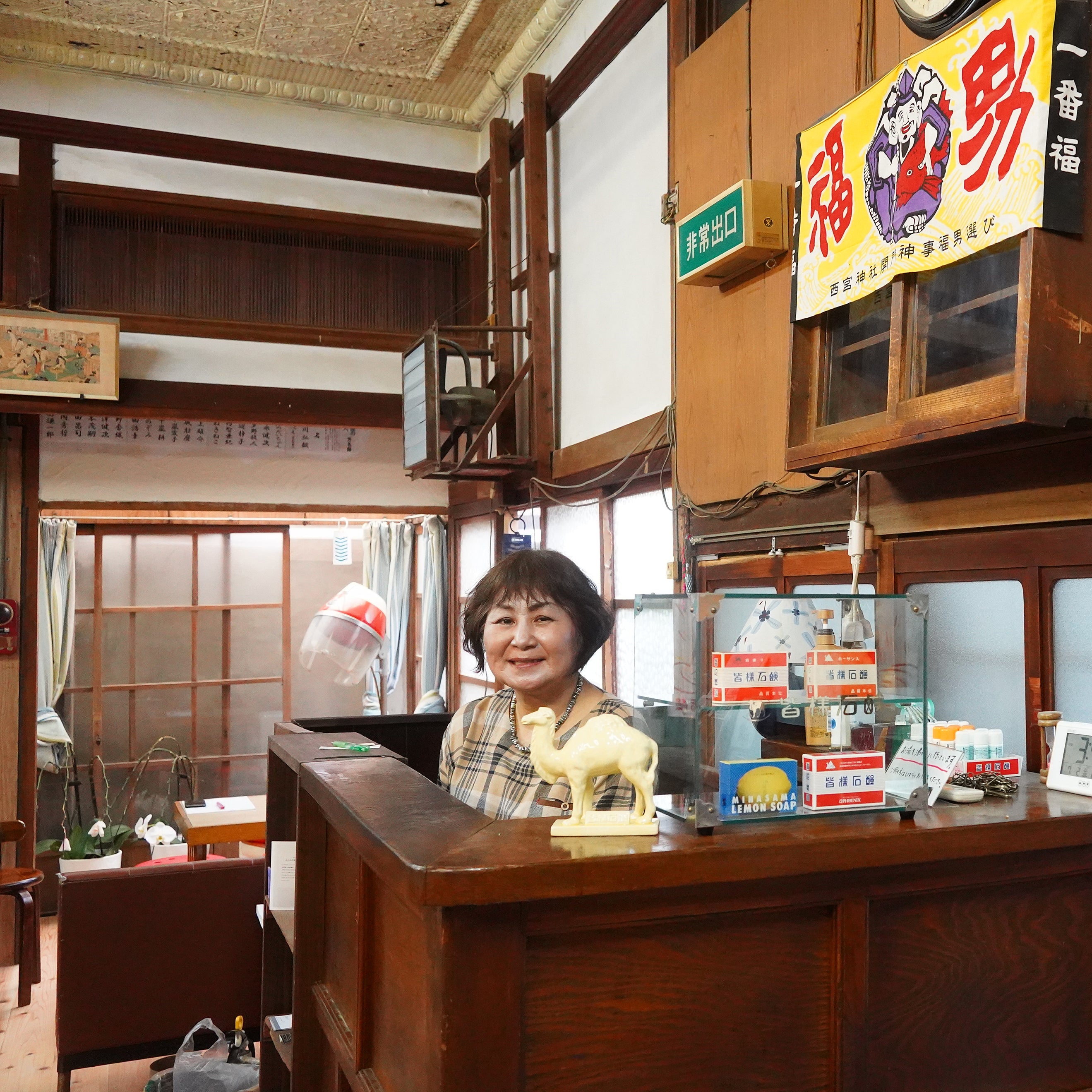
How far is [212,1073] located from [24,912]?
2.01 meters

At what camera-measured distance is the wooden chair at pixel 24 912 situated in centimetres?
440

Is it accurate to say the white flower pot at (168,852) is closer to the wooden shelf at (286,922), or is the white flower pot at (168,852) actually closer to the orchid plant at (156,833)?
the orchid plant at (156,833)

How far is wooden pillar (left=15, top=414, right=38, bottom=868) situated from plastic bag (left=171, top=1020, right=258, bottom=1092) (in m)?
2.45

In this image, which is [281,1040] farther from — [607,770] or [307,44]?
[307,44]

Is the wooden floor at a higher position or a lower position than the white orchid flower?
lower

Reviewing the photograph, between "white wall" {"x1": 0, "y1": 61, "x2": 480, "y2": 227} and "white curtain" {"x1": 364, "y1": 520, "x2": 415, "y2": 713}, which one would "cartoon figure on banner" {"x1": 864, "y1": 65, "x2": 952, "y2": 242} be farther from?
"white curtain" {"x1": 364, "y1": 520, "x2": 415, "y2": 713}

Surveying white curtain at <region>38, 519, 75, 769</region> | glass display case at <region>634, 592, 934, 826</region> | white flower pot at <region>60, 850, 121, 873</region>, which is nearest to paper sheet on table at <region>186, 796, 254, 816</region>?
white flower pot at <region>60, 850, 121, 873</region>

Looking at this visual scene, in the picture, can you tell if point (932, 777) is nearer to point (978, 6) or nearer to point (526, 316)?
point (978, 6)

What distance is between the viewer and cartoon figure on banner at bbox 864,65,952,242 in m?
1.79

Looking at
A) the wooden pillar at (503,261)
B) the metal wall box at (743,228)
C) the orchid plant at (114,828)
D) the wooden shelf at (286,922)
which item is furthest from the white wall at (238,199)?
the wooden shelf at (286,922)

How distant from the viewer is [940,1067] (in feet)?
4.07

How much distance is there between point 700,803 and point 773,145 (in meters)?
2.10

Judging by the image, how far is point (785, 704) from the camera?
4.15 ft

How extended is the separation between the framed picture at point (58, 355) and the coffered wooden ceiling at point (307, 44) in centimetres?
130
